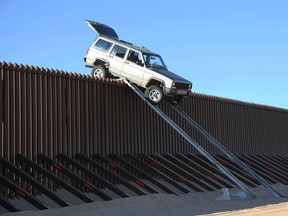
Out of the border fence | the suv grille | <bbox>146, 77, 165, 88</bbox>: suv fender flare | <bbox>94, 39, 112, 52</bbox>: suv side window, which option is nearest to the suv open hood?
<bbox>94, 39, 112, 52</bbox>: suv side window

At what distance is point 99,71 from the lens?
18.7 metres

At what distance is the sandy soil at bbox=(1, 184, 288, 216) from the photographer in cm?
1086

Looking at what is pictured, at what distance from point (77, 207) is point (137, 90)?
23.7ft

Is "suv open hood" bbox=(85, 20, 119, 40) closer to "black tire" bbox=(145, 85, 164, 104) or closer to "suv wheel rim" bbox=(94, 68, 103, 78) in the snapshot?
"suv wheel rim" bbox=(94, 68, 103, 78)

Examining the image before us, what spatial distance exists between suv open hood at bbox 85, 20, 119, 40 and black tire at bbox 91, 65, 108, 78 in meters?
1.36

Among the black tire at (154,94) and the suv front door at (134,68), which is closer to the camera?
the black tire at (154,94)

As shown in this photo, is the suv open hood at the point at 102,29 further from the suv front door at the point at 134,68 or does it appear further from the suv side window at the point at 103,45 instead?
the suv front door at the point at 134,68

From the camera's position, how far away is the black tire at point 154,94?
17438 millimetres

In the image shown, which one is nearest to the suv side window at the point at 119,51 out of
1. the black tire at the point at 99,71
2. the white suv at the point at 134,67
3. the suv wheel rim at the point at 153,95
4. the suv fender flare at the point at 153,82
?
the white suv at the point at 134,67

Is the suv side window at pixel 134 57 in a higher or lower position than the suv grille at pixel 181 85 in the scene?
higher

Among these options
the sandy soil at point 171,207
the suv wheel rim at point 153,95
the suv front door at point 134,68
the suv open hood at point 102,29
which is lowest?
the sandy soil at point 171,207

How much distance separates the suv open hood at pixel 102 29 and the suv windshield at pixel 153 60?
193 centimetres

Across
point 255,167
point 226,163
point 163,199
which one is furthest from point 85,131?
point 255,167

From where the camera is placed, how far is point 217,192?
16609 mm
